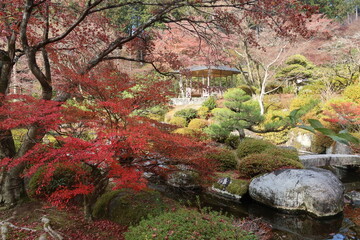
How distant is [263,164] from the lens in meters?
6.54

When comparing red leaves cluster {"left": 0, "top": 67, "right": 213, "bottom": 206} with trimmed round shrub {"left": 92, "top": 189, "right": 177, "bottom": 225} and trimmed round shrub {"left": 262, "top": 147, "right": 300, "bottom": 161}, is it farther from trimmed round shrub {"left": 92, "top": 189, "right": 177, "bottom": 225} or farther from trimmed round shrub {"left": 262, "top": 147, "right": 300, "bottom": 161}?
trimmed round shrub {"left": 262, "top": 147, "right": 300, "bottom": 161}

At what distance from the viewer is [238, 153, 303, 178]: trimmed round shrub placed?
638cm

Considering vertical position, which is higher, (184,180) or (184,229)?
(184,229)

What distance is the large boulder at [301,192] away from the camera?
5281 mm

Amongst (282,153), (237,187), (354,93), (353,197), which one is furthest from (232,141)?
(354,93)

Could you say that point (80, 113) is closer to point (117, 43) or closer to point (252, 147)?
point (117, 43)

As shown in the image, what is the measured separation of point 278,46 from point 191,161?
44.5 ft

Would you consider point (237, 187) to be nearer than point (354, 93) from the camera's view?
Yes

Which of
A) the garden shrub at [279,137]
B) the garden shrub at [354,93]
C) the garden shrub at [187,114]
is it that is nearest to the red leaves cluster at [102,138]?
the garden shrub at [279,137]

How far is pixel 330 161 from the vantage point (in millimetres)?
8375

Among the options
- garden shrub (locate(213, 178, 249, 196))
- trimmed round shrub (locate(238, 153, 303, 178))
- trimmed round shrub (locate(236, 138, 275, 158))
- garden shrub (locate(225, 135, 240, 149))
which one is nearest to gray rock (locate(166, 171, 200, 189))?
garden shrub (locate(213, 178, 249, 196))

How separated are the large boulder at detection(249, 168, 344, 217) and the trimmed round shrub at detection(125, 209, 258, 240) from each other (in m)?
2.68

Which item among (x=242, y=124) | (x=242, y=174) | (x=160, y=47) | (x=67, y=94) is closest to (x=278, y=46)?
(x=160, y=47)

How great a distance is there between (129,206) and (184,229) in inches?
61.3
